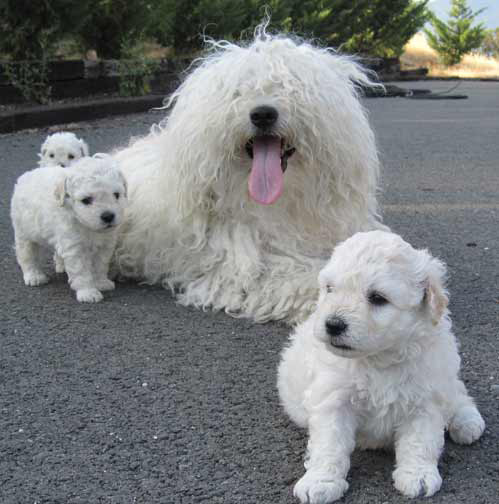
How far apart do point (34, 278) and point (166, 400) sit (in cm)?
208

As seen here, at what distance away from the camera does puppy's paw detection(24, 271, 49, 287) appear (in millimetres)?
5324

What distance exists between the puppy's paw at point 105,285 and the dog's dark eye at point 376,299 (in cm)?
275

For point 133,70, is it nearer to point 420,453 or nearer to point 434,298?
point 434,298

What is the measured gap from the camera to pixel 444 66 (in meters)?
37.9

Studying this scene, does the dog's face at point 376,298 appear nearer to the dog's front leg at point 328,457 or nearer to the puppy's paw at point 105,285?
the dog's front leg at point 328,457

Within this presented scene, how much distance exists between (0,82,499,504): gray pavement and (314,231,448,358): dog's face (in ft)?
1.75

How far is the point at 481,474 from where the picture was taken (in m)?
2.94

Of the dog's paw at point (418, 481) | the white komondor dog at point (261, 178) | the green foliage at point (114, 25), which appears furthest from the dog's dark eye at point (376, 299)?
the green foliage at point (114, 25)

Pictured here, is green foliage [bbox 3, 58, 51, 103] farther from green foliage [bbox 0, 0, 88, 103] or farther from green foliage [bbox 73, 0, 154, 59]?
green foliage [bbox 73, 0, 154, 59]

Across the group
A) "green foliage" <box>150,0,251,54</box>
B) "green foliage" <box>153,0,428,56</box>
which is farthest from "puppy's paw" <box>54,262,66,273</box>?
"green foliage" <box>150,0,251,54</box>

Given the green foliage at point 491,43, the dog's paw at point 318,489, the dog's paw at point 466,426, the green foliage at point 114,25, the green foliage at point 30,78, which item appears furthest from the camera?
the green foliage at point 491,43

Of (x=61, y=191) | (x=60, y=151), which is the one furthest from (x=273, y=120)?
(x=60, y=151)

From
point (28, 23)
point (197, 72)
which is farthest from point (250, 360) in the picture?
point (28, 23)

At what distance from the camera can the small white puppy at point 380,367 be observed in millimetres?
2750
